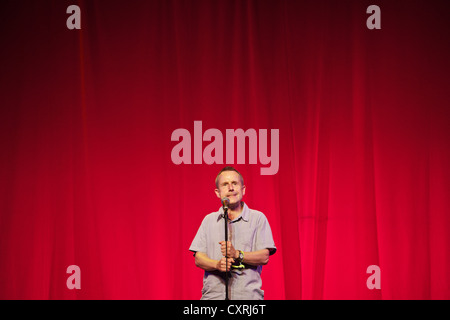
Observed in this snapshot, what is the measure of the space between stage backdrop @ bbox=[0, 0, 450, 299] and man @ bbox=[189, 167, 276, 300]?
1.17 meters

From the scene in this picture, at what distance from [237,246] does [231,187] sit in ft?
1.21

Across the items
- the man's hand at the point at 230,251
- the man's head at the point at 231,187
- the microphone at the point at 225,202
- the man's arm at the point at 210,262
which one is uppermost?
the man's head at the point at 231,187

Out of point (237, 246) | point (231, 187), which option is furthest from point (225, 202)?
point (237, 246)

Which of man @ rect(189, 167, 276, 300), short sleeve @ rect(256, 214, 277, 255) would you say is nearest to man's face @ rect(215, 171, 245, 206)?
man @ rect(189, 167, 276, 300)

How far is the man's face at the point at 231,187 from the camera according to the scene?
3.06 metres

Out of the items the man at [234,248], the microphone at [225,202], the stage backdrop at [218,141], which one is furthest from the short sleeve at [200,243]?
the stage backdrop at [218,141]

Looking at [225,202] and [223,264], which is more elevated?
[225,202]

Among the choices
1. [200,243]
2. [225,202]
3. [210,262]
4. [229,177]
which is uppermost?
[229,177]

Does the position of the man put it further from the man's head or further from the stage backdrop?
the stage backdrop

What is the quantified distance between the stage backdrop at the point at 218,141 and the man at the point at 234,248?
1173mm

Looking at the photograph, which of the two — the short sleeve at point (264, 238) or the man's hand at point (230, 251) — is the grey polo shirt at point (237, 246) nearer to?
the short sleeve at point (264, 238)

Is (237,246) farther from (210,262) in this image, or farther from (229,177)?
(229,177)

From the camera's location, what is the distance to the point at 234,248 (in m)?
2.89

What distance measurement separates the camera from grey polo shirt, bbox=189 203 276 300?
2891 mm
